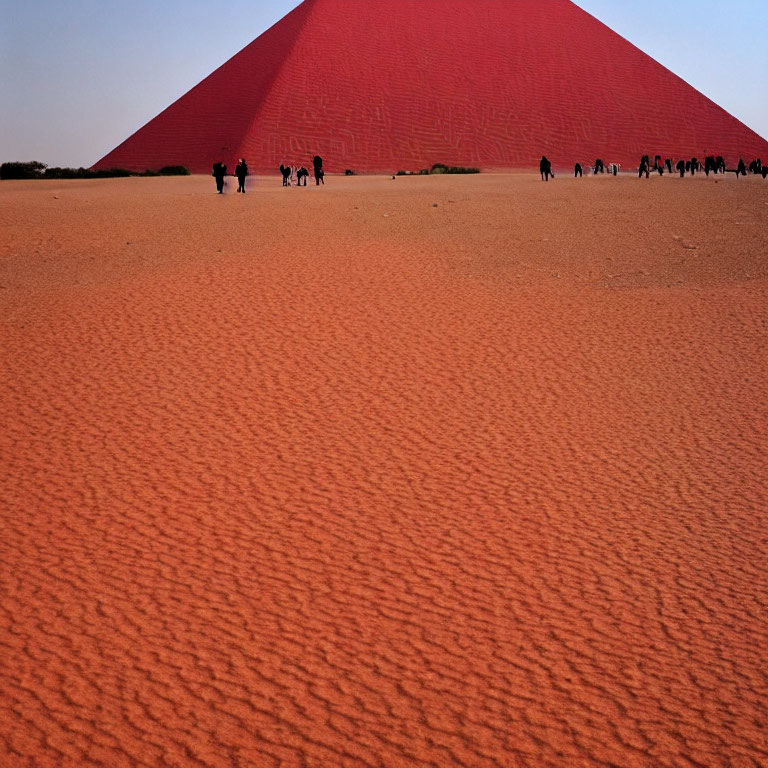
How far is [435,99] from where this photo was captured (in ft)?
205

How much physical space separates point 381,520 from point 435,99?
6113 cm

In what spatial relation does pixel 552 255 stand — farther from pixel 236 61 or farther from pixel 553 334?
pixel 236 61

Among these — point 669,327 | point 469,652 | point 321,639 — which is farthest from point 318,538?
point 669,327

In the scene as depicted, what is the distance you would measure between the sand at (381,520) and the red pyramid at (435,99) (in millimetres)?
50355

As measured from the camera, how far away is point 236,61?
71438mm

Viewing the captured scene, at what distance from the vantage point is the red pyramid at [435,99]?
2371 inches

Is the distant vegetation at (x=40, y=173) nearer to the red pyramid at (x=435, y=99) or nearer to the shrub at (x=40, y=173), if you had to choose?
the shrub at (x=40, y=173)

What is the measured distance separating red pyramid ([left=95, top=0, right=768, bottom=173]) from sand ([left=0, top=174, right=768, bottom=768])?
50.4 meters

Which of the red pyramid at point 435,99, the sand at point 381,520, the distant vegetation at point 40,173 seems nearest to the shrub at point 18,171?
the distant vegetation at point 40,173

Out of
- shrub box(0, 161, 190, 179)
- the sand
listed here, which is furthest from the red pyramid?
the sand

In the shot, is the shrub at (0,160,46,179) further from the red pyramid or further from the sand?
the sand

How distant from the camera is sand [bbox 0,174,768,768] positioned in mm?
3354

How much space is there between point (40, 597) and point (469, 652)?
1951 mm

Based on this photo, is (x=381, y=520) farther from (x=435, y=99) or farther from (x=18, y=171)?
(x=435, y=99)
